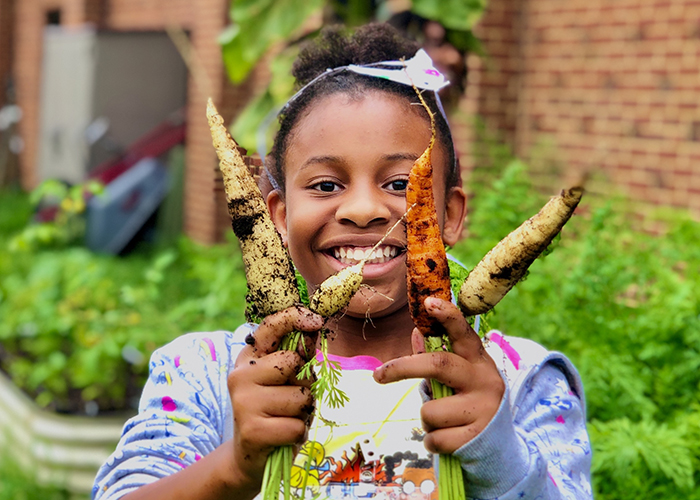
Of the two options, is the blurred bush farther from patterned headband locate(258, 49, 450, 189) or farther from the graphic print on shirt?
the graphic print on shirt

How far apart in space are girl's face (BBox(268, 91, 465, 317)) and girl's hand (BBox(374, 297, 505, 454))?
0.29m

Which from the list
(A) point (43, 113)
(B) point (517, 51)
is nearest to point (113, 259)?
(A) point (43, 113)

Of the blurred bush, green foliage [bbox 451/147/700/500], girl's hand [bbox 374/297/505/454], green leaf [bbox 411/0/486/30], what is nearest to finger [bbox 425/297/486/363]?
girl's hand [bbox 374/297/505/454]

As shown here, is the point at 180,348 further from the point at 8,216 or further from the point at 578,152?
the point at 8,216

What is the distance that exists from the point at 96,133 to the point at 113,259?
175 cm

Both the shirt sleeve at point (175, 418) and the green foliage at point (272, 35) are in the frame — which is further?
the green foliage at point (272, 35)

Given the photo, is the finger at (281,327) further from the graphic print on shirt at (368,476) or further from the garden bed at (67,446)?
the garden bed at (67,446)

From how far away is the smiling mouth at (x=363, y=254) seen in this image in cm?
181

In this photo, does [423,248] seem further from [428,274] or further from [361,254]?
[361,254]

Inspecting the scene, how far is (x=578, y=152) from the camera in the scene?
564 cm

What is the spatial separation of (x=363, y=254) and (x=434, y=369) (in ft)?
1.40

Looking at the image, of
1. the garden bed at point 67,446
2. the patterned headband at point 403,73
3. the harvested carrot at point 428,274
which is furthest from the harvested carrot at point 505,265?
the garden bed at point 67,446

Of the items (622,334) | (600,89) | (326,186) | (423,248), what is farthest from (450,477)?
(600,89)

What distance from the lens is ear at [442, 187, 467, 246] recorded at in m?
2.09
